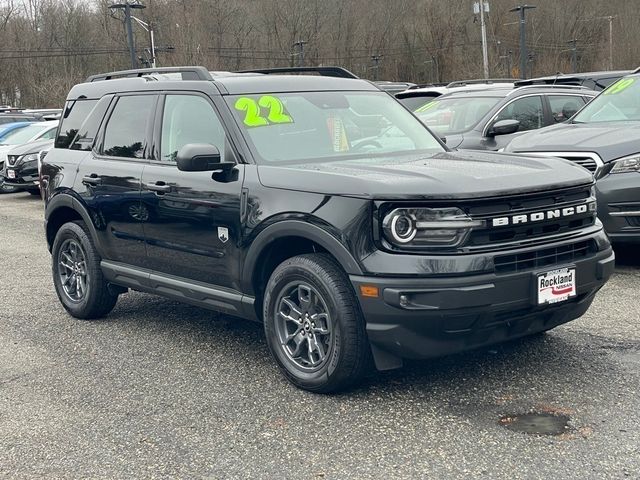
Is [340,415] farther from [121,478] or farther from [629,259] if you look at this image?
[629,259]

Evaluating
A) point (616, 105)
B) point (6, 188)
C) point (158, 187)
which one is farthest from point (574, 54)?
point (158, 187)

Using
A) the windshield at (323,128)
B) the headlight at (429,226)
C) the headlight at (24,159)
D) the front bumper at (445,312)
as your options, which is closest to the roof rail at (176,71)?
the windshield at (323,128)

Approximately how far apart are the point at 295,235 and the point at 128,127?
85.7 inches

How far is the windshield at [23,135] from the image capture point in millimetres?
19688

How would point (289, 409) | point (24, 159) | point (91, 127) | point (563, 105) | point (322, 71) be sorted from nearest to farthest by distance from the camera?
point (289, 409), point (322, 71), point (91, 127), point (563, 105), point (24, 159)

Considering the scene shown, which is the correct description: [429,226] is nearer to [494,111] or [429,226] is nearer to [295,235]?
[295,235]

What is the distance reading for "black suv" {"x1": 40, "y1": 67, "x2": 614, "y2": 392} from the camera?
426 cm

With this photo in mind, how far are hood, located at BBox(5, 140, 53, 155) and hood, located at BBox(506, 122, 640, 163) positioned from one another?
39.2ft

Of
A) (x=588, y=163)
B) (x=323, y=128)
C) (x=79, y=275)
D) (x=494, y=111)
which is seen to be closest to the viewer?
(x=323, y=128)

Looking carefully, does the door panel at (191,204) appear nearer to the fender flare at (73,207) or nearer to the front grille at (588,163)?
the fender flare at (73,207)

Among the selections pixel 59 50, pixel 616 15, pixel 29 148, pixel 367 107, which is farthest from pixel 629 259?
pixel 616 15

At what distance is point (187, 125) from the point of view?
570 cm

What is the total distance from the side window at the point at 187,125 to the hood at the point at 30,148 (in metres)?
12.6

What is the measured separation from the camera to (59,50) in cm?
6362
